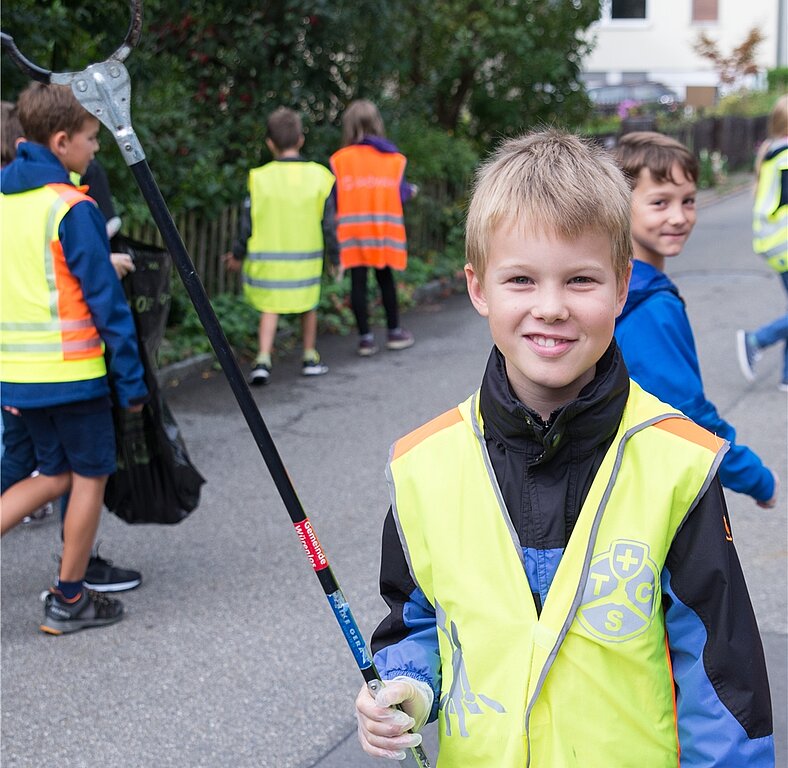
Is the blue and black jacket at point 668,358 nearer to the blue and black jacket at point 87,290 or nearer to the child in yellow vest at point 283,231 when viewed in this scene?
the blue and black jacket at point 87,290

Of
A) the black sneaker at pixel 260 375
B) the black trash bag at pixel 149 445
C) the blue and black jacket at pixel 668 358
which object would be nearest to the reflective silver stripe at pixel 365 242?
the black sneaker at pixel 260 375

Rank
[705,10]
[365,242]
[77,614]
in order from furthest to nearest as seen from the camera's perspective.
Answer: [705,10] < [365,242] < [77,614]

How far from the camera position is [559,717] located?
1850 mm

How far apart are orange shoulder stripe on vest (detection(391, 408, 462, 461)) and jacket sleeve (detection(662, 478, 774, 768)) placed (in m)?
0.42

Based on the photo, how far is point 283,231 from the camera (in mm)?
8281

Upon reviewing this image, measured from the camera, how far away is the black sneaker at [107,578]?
4820mm

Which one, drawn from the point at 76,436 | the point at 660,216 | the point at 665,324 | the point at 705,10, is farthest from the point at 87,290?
the point at 705,10

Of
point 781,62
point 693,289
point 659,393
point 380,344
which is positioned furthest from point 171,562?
point 781,62

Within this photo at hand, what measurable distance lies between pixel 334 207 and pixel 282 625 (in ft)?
14.5

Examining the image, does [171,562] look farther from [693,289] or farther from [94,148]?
[693,289]

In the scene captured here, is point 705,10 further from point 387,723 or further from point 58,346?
point 387,723

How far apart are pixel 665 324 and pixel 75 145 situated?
2.30 meters

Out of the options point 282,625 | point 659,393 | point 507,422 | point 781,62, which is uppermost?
point 507,422

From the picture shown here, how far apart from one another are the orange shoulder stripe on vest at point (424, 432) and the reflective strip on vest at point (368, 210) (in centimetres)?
703
